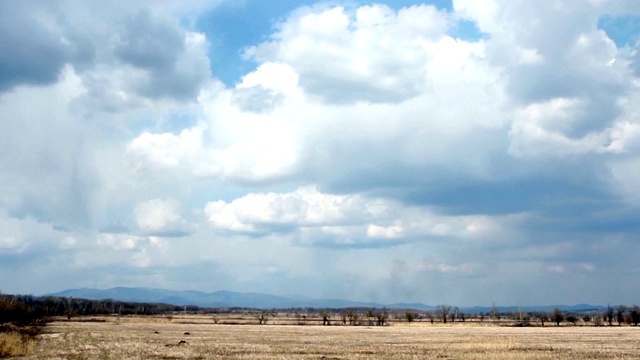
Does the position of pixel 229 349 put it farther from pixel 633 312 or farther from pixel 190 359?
pixel 633 312

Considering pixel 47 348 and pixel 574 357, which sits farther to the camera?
pixel 47 348

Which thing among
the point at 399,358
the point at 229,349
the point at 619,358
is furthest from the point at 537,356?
the point at 229,349

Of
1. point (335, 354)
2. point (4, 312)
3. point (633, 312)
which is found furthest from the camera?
point (633, 312)

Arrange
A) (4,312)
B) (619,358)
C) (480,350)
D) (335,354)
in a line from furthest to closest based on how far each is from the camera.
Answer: (4,312) < (480,350) < (335,354) < (619,358)

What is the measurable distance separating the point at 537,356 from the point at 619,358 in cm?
584

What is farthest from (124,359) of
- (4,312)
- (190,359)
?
(4,312)

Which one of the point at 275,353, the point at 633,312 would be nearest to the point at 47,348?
the point at 275,353

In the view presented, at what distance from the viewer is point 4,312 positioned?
333ft

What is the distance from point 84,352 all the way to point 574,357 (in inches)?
1503

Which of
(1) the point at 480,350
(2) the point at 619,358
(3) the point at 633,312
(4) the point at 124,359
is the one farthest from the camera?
(3) the point at 633,312

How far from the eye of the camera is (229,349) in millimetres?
49656

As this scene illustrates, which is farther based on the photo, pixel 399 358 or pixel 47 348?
pixel 47 348

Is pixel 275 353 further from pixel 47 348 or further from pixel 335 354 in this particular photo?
pixel 47 348

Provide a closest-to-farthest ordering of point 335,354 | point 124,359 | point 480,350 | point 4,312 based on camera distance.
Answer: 1. point 124,359
2. point 335,354
3. point 480,350
4. point 4,312
